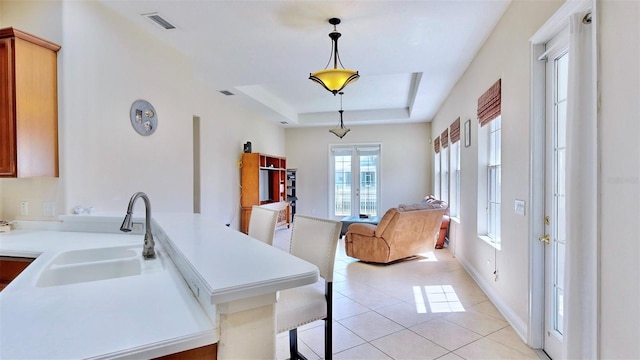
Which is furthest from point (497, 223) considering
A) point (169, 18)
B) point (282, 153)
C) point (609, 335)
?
point (282, 153)

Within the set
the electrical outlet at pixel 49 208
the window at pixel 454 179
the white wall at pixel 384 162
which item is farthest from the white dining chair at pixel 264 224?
the white wall at pixel 384 162

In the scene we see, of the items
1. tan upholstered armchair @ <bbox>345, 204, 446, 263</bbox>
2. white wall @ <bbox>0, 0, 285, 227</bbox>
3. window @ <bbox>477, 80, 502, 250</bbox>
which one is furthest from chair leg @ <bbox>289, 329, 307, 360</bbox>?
tan upholstered armchair @ <bbox>345, 204, 446, 263</bbox>

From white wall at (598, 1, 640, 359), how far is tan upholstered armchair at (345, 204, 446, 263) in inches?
121

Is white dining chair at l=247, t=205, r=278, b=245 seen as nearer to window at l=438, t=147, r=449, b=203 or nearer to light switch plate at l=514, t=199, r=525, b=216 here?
light switch plate at l=514, t=199, r=525, b=216

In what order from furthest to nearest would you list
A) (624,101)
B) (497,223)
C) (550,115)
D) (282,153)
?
1. (282,153)
2. (497,223)
3. (550,115)
4. (624,101)

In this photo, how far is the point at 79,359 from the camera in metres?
0.74

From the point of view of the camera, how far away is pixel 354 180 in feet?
30.1

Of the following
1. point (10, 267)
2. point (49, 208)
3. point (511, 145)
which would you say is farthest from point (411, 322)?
point (49, 208)

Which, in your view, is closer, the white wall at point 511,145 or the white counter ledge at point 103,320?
the white counter ledge at point 103,320

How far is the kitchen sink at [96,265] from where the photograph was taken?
1575mm

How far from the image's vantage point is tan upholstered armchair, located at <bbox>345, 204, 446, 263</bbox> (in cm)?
461

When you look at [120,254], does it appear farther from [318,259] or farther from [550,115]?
[550,115]

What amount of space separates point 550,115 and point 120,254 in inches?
115

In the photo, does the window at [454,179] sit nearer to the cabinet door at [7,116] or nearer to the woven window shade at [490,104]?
the woven window shade at [490,104]
